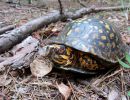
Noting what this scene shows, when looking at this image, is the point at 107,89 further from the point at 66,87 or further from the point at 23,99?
the point at 23,99

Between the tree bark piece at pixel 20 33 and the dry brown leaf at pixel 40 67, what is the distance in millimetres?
444

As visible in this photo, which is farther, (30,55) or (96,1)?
(96,1)

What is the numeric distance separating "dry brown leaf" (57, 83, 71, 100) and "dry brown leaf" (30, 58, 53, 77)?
159 millimetres

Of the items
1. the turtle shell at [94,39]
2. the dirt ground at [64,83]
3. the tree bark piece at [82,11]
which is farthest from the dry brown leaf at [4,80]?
the tree bark piece at [82,11]

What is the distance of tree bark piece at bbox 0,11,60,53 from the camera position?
2.27 metres

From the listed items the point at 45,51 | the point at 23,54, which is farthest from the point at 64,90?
the point at 23,54

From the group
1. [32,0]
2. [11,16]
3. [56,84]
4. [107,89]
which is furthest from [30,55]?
[32,0]

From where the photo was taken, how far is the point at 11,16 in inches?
143

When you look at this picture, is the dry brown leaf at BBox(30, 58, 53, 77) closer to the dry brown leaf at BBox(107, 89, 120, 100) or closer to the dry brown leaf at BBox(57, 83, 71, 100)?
the dry brown leaf at BBox(57, 83, 71, 100)

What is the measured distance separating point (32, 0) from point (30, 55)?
3.41 meters

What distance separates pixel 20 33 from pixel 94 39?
0.86 m

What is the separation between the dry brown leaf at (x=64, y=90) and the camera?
5.57 feet

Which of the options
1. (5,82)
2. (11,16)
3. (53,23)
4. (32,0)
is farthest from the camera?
(32,0)

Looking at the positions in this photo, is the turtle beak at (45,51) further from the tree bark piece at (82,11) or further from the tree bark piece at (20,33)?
the tree bark piece at (82,11)
